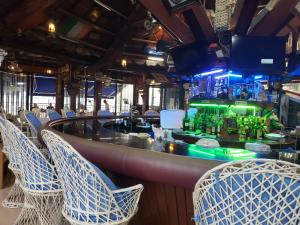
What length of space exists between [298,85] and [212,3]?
5951mm

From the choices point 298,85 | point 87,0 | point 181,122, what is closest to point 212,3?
point 87,0

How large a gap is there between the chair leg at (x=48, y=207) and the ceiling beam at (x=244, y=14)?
3.45 meters

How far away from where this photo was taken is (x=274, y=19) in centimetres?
407

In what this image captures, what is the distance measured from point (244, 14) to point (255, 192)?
3.54 metres

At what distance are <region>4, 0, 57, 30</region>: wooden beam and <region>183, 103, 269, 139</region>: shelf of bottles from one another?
368cm

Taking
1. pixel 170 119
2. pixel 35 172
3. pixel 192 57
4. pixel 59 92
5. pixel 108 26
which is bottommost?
pixel 35 172

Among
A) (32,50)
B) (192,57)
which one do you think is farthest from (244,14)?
(32,50)

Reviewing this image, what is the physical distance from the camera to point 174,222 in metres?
1.95

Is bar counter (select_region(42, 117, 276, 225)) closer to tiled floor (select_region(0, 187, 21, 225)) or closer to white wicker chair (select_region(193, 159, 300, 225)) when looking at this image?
white wicker chair (select_region(193, 159, 300, 225))

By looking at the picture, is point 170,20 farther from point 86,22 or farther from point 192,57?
point 86,22

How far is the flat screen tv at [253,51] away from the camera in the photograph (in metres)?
3.94

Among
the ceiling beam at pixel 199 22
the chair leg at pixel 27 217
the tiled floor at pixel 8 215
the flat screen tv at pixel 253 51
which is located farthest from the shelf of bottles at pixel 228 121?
the tiled floor at pixel 8 215

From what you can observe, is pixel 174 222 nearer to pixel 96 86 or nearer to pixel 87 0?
pixel 87 0

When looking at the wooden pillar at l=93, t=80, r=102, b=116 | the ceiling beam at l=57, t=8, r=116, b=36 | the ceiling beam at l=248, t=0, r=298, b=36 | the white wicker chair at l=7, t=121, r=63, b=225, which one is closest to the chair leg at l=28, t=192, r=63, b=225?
the white wicker chair at l=7, t=121, r=63, b=225
